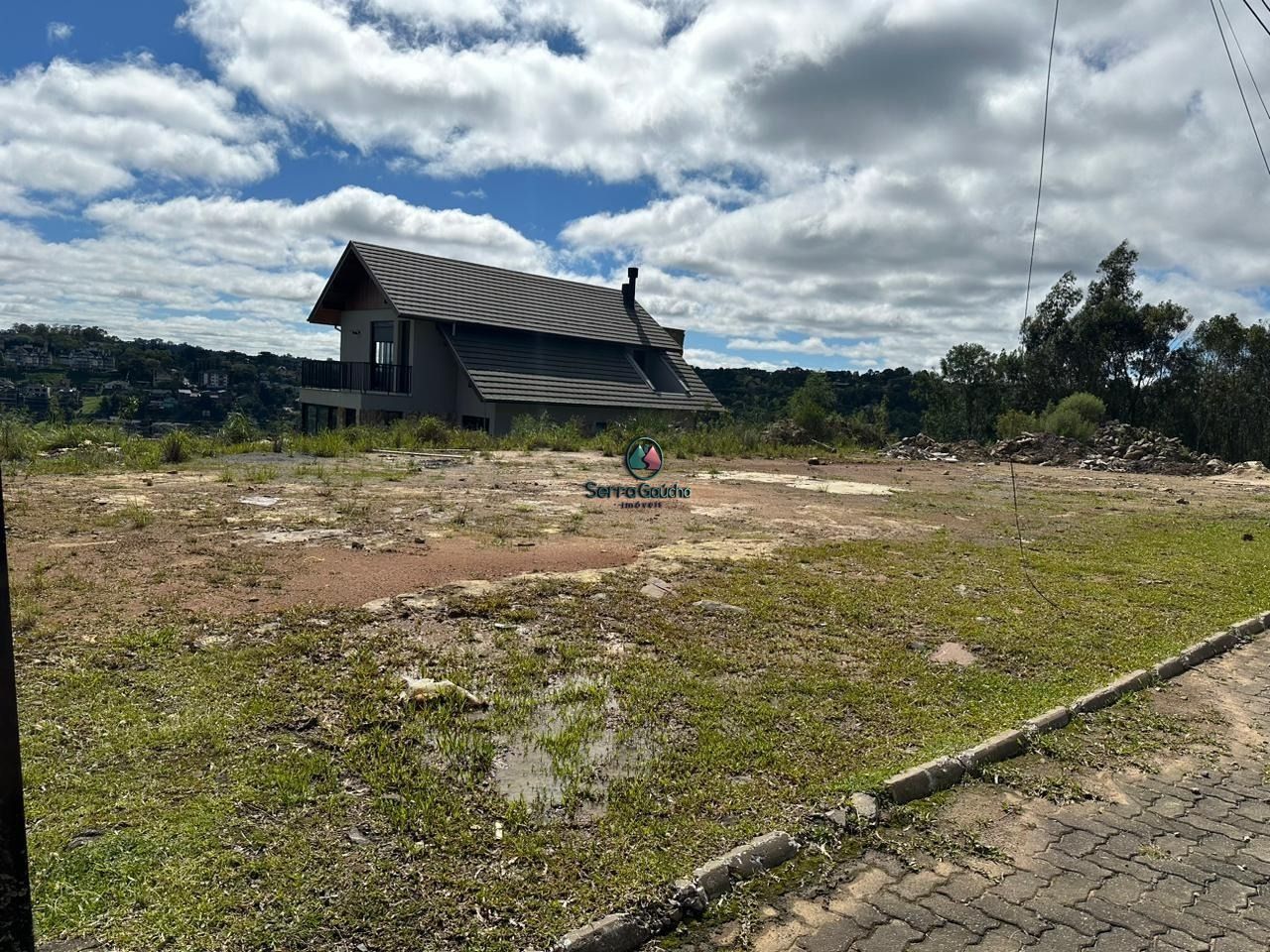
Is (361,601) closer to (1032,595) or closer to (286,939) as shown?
(286,939)

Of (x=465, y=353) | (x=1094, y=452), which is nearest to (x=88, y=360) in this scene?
(x=465, y=353)

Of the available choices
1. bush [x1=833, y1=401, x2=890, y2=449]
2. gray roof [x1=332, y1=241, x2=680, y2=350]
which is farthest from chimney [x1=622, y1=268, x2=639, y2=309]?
bush [x1=833, y1=401, x2=890, y2=449]

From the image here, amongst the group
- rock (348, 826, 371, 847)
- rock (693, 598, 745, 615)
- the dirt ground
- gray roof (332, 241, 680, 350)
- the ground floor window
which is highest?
gray roof (332, 241, 680, 350)

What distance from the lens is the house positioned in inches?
971

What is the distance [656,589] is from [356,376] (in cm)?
2199

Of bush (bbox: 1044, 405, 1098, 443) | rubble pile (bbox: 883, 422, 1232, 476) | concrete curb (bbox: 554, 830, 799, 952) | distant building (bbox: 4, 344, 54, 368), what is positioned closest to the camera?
concrete curb (bbox: 554, 830, 799, 952)

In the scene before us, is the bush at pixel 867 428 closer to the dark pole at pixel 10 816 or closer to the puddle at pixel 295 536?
the puddle at pixel 295 536

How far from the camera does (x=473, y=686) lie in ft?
13.8

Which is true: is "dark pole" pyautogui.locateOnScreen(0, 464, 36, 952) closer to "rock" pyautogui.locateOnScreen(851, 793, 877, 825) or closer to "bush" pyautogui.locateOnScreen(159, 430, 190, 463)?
"rock" pyautogui.locateOnScreen(851, 793, 877, 825)

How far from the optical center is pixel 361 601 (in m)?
5.52

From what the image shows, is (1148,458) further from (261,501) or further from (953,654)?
(261,501)

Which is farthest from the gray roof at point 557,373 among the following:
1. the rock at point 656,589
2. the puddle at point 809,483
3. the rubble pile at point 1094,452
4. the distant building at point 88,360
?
the rock at point 656,589

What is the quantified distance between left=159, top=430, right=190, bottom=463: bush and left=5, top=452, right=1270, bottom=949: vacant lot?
4719mm

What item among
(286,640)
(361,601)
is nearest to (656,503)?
(361,601)
